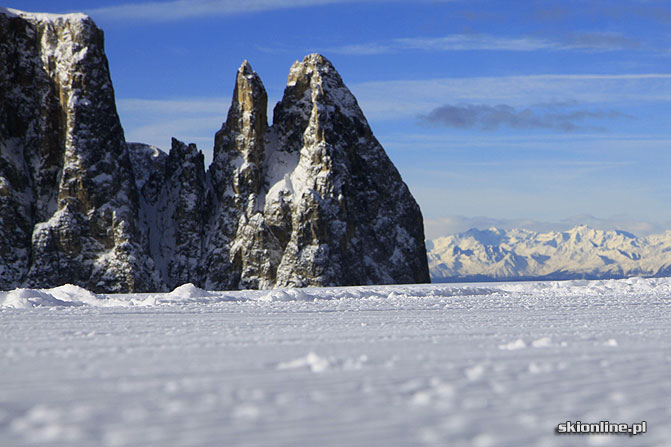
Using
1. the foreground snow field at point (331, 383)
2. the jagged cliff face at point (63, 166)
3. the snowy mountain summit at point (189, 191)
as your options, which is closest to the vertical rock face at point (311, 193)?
the snowy mountain summit at point (189, 191)

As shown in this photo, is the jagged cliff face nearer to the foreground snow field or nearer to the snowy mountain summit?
the snowy mountain summit

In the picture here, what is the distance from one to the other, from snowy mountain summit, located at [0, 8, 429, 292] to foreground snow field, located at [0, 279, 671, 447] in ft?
222

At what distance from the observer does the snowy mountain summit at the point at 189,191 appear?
7900 centimetres

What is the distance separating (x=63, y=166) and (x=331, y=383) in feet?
263

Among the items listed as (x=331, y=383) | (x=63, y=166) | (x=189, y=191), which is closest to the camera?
(x=331, y=383)

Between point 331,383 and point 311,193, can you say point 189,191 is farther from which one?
point 331,383

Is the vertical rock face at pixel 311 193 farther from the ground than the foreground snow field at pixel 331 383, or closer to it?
farther from the ground

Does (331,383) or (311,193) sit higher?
(311,193)

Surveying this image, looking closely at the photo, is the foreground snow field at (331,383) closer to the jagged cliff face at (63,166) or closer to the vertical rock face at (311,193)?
the jagged cliff face at (63,166)

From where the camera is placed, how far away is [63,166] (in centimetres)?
8094

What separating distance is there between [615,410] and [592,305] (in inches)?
603

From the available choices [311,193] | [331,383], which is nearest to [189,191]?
[311,193]

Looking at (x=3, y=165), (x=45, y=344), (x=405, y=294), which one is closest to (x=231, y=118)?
(x=3, y=165)

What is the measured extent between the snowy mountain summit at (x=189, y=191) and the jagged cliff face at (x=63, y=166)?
0.48 ft
